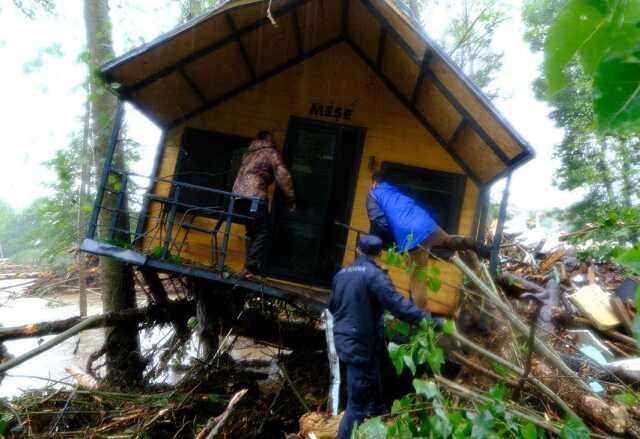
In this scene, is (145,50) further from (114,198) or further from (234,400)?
(234,400)

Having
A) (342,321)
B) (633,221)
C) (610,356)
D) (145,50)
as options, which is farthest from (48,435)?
(610,356)

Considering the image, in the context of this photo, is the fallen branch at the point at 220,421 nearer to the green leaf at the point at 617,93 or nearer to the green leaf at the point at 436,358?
the green leaf at the point at 436,358

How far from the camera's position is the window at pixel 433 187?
671 cm

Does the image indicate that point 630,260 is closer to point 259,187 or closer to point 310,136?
point 259,187

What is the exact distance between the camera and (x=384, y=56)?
649cm

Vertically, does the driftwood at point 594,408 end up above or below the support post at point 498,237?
below

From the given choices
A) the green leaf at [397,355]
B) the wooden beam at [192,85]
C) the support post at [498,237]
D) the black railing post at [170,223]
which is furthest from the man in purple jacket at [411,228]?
the wooden beam at [192,85]

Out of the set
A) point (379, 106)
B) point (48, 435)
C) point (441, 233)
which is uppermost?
point (379, 106)

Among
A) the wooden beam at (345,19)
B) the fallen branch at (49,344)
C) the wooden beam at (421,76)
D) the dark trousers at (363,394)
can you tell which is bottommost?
the fallen branch at (49,344)

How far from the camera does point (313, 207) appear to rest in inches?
278

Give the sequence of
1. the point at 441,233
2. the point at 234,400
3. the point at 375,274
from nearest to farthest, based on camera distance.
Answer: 1. the point at 234,400
2. the point at 375,274
3. the point at 441,233

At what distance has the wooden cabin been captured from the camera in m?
6.17

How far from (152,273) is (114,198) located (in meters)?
1.78

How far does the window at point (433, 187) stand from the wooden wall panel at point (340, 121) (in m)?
0.13
